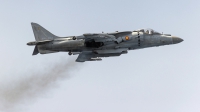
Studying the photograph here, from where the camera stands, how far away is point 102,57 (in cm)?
4244

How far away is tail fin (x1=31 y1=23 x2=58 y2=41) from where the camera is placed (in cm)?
4174

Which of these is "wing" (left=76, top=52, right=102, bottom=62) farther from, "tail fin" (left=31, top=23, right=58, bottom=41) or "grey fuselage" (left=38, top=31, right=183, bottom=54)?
"tail fin" (left=31, top=23, right=58, bottom=41)

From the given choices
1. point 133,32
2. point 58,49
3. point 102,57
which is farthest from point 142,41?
point 58,49

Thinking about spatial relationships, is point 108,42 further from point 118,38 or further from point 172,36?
point 172,36

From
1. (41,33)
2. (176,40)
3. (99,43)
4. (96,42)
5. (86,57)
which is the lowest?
(86,57)

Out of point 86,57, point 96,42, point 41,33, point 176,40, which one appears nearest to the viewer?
point 96,42

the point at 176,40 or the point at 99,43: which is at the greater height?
the point at 99,43

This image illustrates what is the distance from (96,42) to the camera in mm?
40500

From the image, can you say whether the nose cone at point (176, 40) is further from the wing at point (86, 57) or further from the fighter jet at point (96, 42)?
the wing at point (86, 57)

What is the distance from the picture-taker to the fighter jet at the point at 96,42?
40594mm

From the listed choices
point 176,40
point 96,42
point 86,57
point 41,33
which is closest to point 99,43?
point 96,42

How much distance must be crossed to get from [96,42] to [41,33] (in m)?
5.85

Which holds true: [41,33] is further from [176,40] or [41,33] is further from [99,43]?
[176,40]

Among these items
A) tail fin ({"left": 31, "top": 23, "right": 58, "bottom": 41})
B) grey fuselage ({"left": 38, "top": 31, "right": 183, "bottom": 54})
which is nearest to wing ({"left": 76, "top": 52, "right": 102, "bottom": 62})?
grey fuselage ({"left": 38, "top": 31, "right": 183, "bottom": 54})
